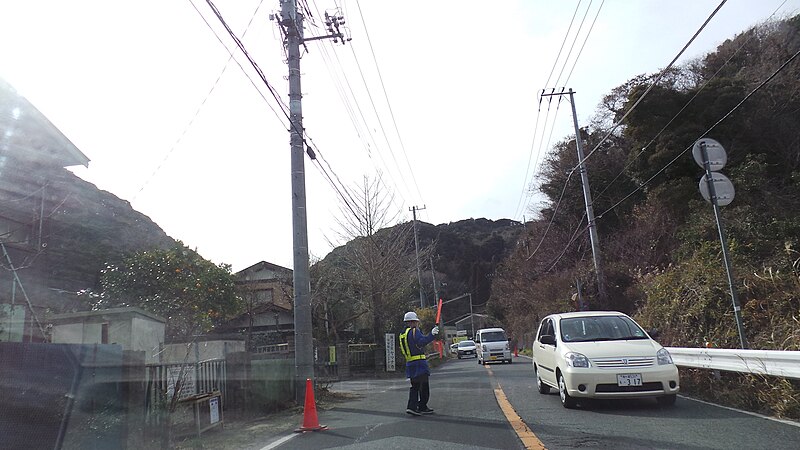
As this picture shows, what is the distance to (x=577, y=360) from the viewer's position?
7.88m

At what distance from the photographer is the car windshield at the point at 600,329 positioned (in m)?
8.67

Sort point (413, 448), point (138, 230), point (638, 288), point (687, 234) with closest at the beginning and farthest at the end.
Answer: point (413, 448)
point (138, 230)
point (687, 234)
point (638, 288)

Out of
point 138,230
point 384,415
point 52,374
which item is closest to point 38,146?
point 138,230

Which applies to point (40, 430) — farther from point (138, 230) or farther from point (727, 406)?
point (138, 230)

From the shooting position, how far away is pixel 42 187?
1104 cm

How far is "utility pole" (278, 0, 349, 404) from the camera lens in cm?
1167

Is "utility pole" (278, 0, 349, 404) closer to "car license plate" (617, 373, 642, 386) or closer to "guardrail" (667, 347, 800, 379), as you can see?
"car license plate" (617, 373, 642, 386)

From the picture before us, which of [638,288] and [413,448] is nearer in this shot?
[413,448]

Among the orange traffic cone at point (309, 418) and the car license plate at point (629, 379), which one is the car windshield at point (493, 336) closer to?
the car license plate at point (629, 379)

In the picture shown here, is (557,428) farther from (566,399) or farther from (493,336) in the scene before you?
(493,336)

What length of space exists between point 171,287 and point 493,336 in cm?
2019

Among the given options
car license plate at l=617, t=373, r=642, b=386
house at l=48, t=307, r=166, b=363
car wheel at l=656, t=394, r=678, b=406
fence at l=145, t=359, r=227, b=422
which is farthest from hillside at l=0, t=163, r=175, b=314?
car wheel at l=656, t=394, r=678, b=406

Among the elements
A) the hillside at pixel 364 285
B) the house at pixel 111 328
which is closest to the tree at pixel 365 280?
the hillside at pixel 364 285

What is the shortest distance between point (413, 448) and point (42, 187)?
9.71 meters
